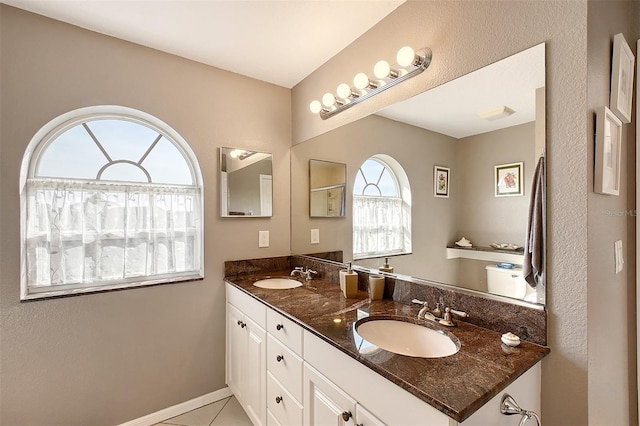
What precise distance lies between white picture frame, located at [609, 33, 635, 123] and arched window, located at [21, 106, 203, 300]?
2.18 m

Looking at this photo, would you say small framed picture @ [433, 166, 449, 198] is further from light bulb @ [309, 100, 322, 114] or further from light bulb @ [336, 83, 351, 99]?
light bulb @ [309, 100, 322, 114]

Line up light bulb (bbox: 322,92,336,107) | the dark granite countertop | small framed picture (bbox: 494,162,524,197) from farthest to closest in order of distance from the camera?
light bulb (bbox: 322,92,336,107)
small framed picture (bbox: 494,162,524,197)
the dark granite countertop


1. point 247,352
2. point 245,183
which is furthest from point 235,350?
point 245,183

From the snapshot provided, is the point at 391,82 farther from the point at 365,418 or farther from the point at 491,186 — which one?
the point at 365,418

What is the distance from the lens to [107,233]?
1.76 metres

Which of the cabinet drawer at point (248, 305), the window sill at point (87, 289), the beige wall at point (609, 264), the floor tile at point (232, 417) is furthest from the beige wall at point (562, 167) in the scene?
the window sill at point (87, 289)

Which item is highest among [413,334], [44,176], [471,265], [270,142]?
[270,142]

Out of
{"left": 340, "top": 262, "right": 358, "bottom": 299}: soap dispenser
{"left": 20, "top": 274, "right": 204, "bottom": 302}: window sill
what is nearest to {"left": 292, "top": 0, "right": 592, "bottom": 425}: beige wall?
{"left": 340, "top": 262, "right": 358, "bottom": 299}: soap dispenser

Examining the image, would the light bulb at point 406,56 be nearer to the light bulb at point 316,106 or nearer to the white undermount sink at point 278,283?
the light bulb at point 316,106

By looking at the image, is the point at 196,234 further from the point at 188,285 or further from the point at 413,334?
the point at 413,334

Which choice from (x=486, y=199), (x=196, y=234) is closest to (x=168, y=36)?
(x=196, y=234)

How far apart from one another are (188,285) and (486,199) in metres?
1.85

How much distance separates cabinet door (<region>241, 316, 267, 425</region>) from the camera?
157cm

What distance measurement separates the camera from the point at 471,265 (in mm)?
1249
